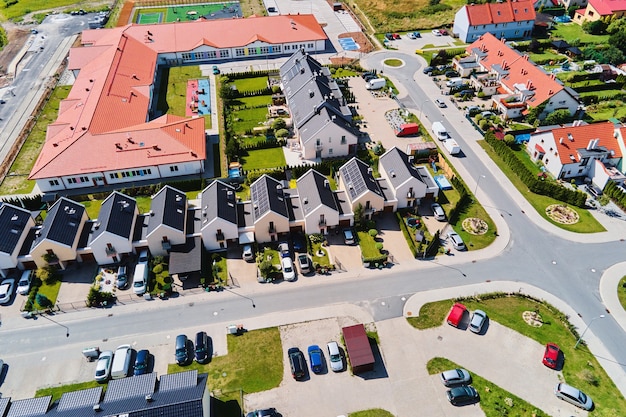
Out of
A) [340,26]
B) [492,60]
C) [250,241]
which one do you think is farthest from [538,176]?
[340,26]

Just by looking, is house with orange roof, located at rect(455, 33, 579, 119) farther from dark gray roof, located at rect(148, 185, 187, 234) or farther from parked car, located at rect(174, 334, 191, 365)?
parked car, located at rect(174, 334, 191, 365)

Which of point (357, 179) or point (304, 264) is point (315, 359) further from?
point (357, 179)

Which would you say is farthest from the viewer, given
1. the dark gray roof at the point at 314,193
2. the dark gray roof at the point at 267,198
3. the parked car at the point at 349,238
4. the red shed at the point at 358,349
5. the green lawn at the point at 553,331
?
the dark gray roof at the point at 314,193

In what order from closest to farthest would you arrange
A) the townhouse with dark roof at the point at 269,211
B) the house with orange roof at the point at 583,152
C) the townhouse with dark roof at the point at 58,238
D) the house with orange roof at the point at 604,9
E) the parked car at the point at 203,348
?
the parked car at the point at 203,348
the townhouse with dark roof at the point at 58,238
the townhouse with dark roof at the point at 269,211
the house with orange roof at the point at 583,152
the house with orange roof at the point at 604,9

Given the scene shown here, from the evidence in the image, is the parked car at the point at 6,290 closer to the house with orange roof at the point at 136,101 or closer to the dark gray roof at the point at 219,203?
the house with orange roof at the point at 136,101

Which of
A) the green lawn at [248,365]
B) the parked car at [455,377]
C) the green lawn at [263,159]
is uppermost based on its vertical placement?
the green lawn at [263,159]

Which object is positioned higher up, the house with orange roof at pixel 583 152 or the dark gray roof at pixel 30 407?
the house with orange roof at pixel 583 152

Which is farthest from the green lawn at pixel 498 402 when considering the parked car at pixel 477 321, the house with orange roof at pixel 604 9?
the house with orange roof at pixel 604 9

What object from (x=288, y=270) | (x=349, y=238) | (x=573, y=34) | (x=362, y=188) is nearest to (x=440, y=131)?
(x=362, y=188)
